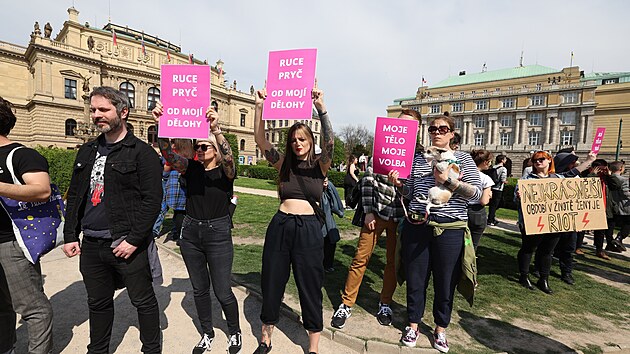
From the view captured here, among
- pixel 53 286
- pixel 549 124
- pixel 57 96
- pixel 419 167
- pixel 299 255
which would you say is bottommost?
pixel 53 286

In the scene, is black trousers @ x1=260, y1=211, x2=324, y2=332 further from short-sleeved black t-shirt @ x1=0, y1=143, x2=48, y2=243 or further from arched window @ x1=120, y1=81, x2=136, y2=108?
arched window @ x1=120, y1=81, x2=136, y2=108

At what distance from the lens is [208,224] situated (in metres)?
2.85

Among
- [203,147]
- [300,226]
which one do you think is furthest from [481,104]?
[203,147]

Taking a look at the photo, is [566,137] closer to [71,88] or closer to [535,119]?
[535,119]

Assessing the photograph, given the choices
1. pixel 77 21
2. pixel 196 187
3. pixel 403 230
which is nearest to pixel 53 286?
pixel 196 187

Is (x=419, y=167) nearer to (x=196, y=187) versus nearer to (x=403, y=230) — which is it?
(x=403, y=230)

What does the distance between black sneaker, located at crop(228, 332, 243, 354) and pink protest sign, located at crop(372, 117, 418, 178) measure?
221 centimetres

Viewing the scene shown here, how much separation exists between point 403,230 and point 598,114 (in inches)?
2924

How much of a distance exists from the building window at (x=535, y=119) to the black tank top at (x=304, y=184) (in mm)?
72625

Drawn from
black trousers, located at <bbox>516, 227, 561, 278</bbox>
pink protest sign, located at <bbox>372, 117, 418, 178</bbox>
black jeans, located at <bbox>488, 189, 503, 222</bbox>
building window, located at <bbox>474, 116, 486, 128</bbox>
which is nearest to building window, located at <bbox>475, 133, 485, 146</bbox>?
building window, located at <bbox>474, 116, 486, 128</bbox>

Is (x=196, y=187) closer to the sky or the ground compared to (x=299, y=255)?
closer to the sky

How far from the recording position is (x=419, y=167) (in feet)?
10.4

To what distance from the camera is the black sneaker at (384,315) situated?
11.4 ft

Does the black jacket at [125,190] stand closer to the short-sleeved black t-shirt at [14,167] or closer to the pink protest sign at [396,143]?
the short-sleeved black t-shirt at [14,167]
